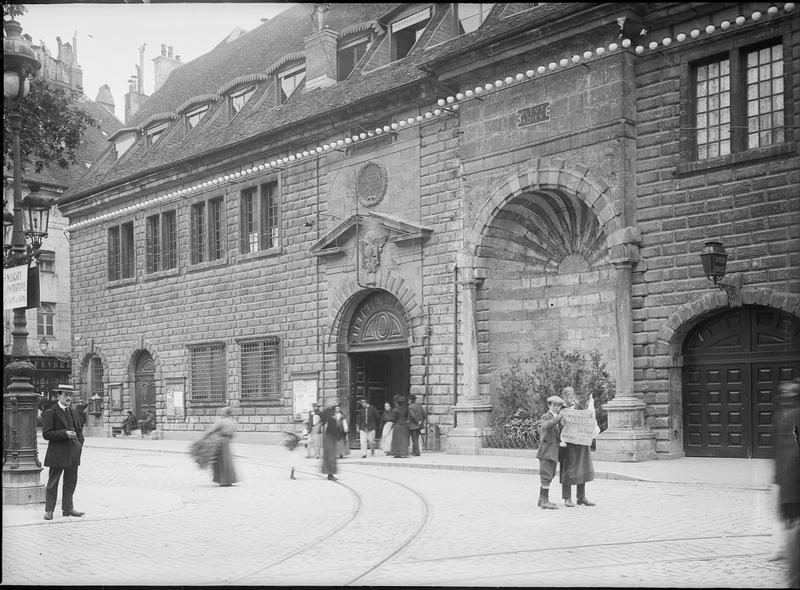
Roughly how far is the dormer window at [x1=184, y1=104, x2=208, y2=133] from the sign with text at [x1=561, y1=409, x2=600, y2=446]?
21.4 metres

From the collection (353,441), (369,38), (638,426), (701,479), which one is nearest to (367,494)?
(701,479)

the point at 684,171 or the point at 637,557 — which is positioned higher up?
the point at 684,171

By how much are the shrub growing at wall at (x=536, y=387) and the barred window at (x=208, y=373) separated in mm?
10604

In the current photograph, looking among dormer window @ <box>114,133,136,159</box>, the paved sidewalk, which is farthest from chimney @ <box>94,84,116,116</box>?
dormer window @ <box>114,133,136,159</box>

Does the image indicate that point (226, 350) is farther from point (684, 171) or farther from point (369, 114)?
point (684, 171)

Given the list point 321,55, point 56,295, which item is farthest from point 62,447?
point 56,295

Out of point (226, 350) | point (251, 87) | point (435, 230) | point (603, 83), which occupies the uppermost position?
point (251, 87)

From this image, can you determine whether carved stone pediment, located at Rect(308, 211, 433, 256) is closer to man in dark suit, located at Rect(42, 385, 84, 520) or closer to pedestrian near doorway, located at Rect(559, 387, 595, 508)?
pedestrian near doorway, located at Rect(559, 387, 595, 508)

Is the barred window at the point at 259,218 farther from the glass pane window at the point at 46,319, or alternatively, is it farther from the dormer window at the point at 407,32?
the glass pane window at the point at 46,319

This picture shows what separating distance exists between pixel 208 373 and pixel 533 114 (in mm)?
14066

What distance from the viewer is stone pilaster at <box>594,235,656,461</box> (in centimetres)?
1870

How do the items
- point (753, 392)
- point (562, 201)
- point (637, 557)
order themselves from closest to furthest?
point (637, 557) → point (753, 392) → point (562, 201)

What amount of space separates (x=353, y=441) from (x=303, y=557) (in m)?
17.3

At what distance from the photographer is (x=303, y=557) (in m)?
9.40
